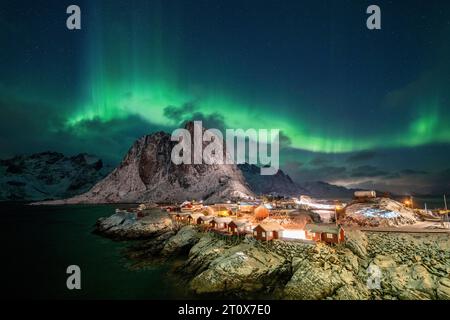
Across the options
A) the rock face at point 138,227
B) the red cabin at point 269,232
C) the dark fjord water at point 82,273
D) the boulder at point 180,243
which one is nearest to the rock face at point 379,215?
the red cabin at point 269,232

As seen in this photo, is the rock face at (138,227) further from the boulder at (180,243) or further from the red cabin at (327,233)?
the red cabin at (327,233)

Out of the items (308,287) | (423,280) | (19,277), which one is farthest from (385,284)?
(19,277)

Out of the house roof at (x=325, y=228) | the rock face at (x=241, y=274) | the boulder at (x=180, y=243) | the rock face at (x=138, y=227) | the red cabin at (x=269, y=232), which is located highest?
the house roof at (x=325, y=228)

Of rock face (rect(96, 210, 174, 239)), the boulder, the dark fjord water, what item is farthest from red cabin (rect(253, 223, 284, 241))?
rock face (rect(96, 210, 174, 239))

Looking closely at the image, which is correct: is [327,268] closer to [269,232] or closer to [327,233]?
[327,233]

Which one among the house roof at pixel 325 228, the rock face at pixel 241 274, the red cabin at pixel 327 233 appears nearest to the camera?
the rock face at pixel 241 274

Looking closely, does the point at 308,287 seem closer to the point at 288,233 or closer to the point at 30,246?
the point at 288,233
